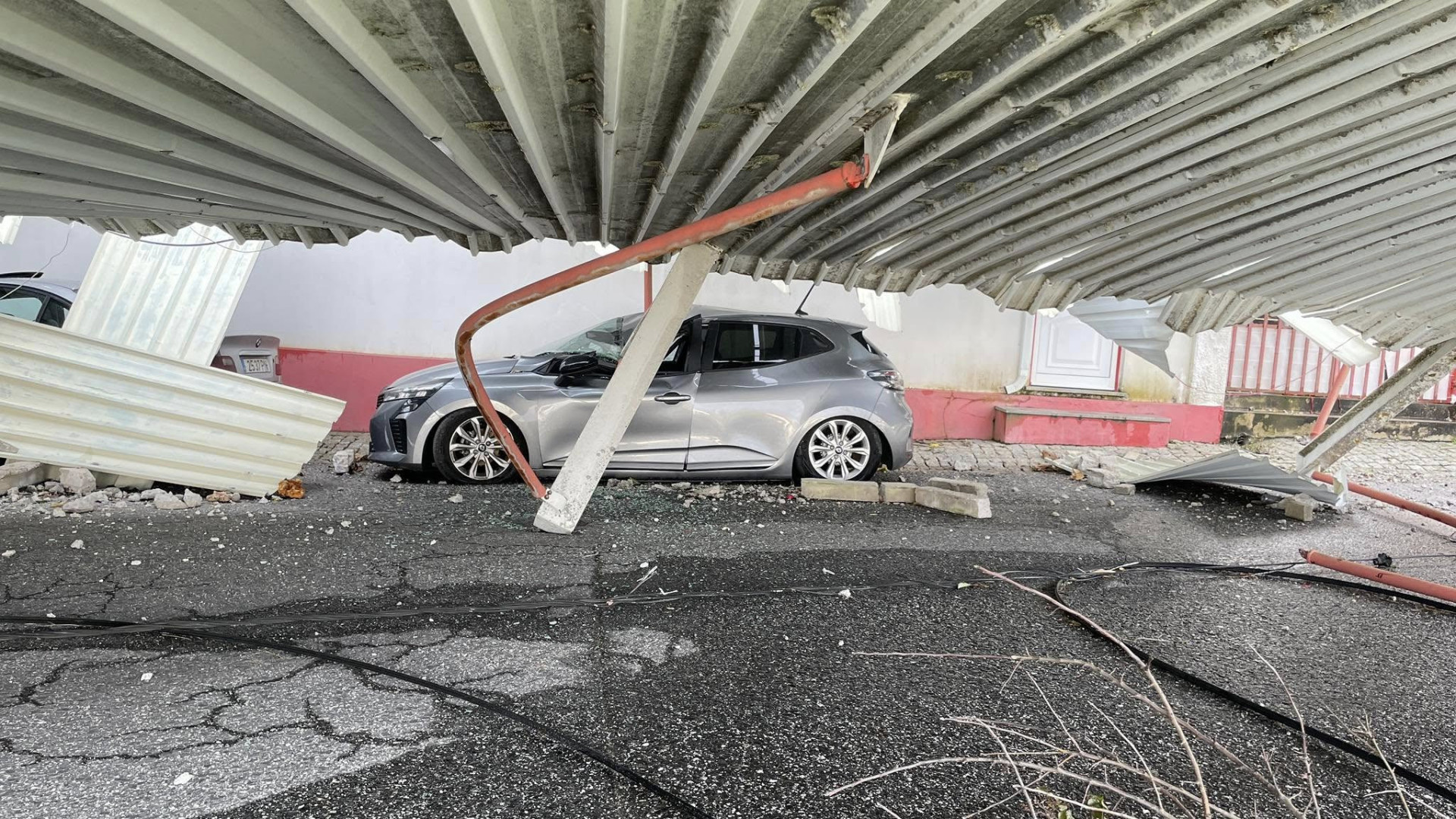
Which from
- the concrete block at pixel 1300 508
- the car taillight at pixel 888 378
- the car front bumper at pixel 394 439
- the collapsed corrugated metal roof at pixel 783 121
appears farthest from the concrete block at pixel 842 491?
the concrete block at pixel 1300 508

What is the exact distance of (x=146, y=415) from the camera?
6277 mm

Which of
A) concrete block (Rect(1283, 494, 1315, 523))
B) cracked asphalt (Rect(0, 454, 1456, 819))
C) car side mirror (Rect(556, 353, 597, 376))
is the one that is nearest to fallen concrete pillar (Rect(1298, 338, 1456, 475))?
concrete block (Rect(1283, 494, 1315, 523))

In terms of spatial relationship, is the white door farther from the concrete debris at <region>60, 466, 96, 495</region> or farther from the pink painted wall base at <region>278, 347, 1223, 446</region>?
the concrete debris at <region>60, 466, 96, 495</region>

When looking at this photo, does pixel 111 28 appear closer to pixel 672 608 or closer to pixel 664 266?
pixel 672 608

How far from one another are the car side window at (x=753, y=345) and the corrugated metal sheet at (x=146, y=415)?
306 centimetres

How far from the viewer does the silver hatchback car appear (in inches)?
284

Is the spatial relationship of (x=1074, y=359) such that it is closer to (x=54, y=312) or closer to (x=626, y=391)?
(x=626, y=391)

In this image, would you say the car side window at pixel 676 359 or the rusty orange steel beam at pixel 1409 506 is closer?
the rusty orange steel beam at pixel 1409 506

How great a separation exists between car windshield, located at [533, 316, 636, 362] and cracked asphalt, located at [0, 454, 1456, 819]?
6.20 feet

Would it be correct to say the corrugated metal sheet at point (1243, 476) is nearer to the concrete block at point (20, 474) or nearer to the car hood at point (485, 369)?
the car hood at point (485, 369)

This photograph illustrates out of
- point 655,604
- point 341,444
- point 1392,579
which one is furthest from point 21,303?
point 1392,579

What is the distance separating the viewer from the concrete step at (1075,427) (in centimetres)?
1079

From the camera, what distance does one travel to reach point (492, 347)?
392 inches

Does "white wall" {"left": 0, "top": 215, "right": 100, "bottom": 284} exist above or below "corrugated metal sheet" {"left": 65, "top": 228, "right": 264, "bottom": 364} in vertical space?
above
